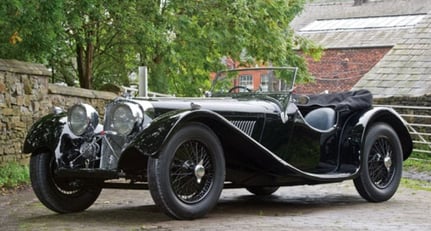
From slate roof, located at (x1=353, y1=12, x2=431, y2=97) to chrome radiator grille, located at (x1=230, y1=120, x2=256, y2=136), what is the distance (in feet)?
37.2

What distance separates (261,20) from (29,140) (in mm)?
10686

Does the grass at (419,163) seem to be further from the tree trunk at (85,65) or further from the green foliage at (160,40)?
the tree trunk at (85,65)

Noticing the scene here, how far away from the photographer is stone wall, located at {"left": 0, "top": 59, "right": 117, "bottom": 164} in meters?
11.7

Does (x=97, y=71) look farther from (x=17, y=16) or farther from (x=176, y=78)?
(x=17, y=16)

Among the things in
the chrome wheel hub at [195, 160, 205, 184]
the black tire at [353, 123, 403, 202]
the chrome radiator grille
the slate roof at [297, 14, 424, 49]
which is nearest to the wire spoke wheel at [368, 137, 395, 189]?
the black tire at [353, 123, 403, 202]

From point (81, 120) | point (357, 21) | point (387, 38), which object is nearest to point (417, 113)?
point (81, 120)

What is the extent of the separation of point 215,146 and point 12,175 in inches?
195

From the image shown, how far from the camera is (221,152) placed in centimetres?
694

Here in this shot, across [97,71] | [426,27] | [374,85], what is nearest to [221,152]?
[97,71]

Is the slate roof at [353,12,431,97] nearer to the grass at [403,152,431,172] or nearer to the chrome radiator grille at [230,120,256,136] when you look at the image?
the grass at [403,152,431,172]

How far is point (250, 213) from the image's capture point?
758cm

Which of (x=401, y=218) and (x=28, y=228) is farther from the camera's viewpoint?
(x=401, y=218)

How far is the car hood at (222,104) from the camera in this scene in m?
7.22

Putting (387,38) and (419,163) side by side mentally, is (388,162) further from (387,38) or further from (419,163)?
(387,38)
